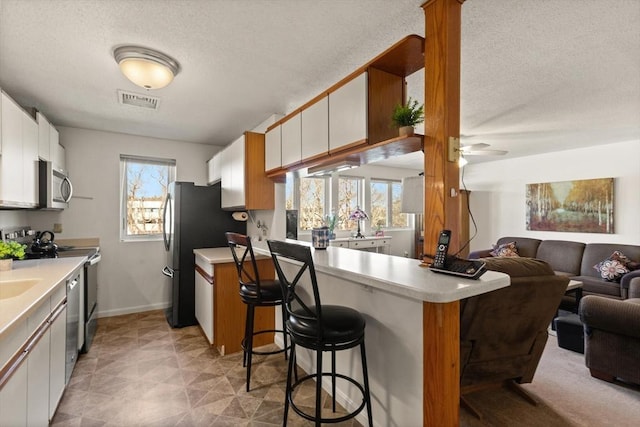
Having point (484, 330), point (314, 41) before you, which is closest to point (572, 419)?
point (484, 330)

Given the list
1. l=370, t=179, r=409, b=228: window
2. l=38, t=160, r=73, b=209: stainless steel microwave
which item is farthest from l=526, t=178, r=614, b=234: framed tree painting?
l=38, t=160, r=73, b=209: stainless steel microwave

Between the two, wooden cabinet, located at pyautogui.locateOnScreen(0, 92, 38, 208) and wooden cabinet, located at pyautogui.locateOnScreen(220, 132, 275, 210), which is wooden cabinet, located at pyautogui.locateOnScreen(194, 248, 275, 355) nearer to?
wooden cabinet, located at pyautogui.locateOnScreen(220, 132, 275, 210)

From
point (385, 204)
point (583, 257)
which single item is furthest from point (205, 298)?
point (583, 257)

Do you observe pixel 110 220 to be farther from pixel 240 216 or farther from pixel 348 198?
pixel 348 198

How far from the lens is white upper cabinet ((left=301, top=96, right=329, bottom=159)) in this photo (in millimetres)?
2312

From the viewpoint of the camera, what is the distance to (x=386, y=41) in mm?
1997

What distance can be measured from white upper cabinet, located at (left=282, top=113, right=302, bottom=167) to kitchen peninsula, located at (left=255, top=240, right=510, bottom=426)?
106cm

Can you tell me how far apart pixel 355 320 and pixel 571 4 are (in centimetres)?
204

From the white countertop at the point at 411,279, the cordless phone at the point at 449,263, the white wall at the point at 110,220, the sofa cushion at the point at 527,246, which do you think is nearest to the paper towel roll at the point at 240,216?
the white wall at the point at 110,220

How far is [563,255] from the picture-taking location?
473 cm

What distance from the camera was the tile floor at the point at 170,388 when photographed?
1966 mm

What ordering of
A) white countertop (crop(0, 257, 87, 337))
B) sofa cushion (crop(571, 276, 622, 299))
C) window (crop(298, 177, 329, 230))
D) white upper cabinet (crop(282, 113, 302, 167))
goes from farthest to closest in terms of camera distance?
1. window (crop(298, 177, 329, 230))
2. sofa cushion (crop(571, 276, 622, 299))
3. white upper cabinet (crop(282, 113, 302, 167))
4. white countertop (crop(0, 257, 87, 337))

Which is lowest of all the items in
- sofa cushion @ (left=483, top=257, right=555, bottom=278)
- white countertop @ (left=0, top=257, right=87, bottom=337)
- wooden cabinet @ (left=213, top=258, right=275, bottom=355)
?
wooden cabinet @ (left=213, top=258, right=275, bottom=355)

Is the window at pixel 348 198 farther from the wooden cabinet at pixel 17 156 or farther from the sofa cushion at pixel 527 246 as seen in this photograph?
the wooden cabinet at pixel 17 156
